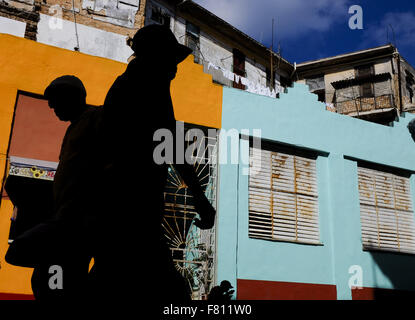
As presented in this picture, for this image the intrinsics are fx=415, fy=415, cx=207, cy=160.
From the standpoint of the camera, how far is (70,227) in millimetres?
1388

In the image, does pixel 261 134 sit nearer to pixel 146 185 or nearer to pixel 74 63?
pixel 74 63

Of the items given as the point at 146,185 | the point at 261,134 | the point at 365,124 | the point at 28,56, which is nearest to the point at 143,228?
the point at 146,185

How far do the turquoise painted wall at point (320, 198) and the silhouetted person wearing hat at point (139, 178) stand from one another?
26.4 feet

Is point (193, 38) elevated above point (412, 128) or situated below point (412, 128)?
above

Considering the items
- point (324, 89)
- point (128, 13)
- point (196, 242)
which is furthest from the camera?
point (324, 89)

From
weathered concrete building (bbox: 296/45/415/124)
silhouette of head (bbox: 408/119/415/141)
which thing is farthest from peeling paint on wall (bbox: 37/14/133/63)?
weathered concrete building (bbox: 296/45/415/124)

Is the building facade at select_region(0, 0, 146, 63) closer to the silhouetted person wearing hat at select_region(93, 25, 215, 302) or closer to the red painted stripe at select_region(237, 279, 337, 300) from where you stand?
the red painted stripe at select_region(237, 279, 337, 300)

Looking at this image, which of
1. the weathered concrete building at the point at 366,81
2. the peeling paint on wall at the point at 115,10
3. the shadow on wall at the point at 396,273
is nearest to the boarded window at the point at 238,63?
the weathered concrete building at the point at 366,81

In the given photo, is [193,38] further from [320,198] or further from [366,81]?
[320,198]

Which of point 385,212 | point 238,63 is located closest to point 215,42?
point 238,63

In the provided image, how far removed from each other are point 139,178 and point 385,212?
12.4 meters

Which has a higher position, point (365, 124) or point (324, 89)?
point (324, 89)
